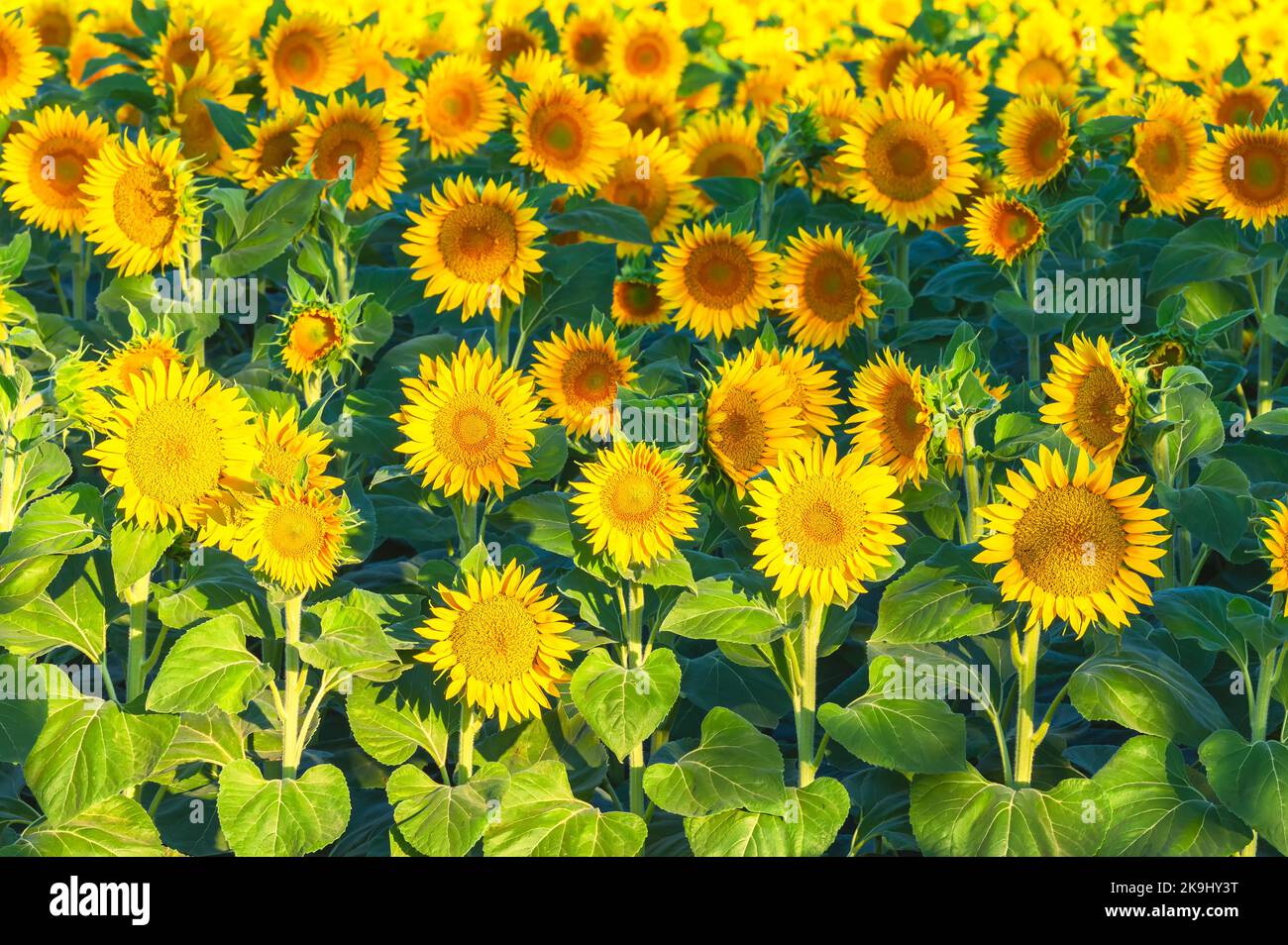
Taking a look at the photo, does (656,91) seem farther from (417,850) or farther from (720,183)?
(417,850)

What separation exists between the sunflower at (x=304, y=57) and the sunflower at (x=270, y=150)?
26.6 inches

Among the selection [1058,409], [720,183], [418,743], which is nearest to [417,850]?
[418,743]

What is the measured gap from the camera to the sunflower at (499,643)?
325cm

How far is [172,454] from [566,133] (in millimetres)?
2176

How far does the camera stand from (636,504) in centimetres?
319

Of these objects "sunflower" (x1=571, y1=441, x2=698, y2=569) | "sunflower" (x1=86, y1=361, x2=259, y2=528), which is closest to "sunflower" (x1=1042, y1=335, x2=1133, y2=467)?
"sunflower" (x1=571, y1=441, x2=698, y2=569)

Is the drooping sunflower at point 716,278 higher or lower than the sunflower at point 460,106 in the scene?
lower

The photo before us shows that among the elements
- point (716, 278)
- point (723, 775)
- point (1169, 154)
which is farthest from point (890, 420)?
point (1169, 154)

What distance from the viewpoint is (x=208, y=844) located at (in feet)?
12.1

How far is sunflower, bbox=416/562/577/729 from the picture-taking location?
3.25 m

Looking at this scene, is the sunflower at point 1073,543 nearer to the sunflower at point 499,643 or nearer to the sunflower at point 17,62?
the sunflower at point 499,643

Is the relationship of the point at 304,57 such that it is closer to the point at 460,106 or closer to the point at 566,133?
the point at 460,106

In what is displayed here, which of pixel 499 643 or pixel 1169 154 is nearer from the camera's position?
pixel 499 643

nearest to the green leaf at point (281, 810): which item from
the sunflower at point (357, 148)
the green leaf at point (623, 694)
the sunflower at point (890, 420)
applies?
the green leaf at point (623, 694)
